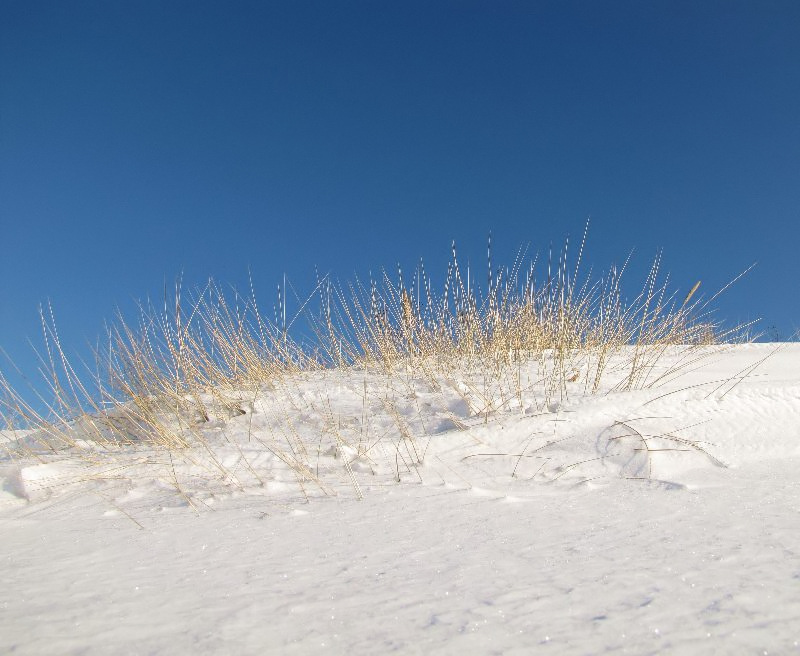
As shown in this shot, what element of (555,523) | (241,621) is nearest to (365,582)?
(241,621)

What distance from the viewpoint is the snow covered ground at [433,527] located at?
3.12ft

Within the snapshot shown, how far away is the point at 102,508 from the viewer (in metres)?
2.17

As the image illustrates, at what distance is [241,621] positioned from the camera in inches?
39.8

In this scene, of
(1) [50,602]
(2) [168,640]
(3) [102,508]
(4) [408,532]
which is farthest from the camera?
(3) [102,508]

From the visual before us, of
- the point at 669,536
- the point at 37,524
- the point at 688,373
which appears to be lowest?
the point at 669,536

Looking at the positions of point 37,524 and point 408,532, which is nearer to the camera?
point 408,532

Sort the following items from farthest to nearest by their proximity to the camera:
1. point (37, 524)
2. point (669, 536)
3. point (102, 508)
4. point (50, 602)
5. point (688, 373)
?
1. point (688, 373)
2. point (102, 508)
3. point (37, 524)
4. point (669, 536)
5. point (50, 602)

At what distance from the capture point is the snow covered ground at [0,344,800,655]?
95 cm

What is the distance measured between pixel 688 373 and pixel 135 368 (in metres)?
3.17

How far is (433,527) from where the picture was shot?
157cm

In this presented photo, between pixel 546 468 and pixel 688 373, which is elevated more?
pixel 688 373

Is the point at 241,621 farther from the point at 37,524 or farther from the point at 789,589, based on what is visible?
the point at 37,524

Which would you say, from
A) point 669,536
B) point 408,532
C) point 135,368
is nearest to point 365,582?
point 408,532

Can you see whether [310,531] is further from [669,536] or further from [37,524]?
[37,524]
